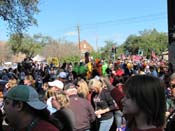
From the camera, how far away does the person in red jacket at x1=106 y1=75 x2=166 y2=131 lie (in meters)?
2.93

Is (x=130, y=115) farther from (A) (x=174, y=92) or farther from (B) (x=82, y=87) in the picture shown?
(B) (x=82, y=87)

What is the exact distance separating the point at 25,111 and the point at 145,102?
0.90m

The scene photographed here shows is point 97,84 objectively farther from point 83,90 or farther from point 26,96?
point 26,96

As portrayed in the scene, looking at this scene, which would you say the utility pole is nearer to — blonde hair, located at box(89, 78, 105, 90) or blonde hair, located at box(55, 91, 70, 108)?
blonde hair, located at box(89, 78, 105, 90)

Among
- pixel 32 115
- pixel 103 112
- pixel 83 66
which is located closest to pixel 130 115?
pixel 32 115

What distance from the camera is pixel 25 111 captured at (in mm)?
3270

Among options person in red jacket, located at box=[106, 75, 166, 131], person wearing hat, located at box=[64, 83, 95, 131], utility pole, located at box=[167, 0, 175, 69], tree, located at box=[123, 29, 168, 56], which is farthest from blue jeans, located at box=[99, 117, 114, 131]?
tree, located at box=[123, 29, 168, 56]

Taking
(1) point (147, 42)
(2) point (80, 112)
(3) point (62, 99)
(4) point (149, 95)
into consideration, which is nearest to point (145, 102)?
(4) point (149, 95)

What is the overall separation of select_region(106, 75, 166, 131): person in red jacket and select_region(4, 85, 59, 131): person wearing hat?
0.65m

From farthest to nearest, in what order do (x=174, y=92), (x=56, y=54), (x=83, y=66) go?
(x=56, y=54), (x=83, y=66), (x=174, y=92)

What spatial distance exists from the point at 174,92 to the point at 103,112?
13.2 feet

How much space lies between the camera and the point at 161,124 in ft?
9.89

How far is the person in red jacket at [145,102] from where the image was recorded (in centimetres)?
293

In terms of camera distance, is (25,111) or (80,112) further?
(80,112)
